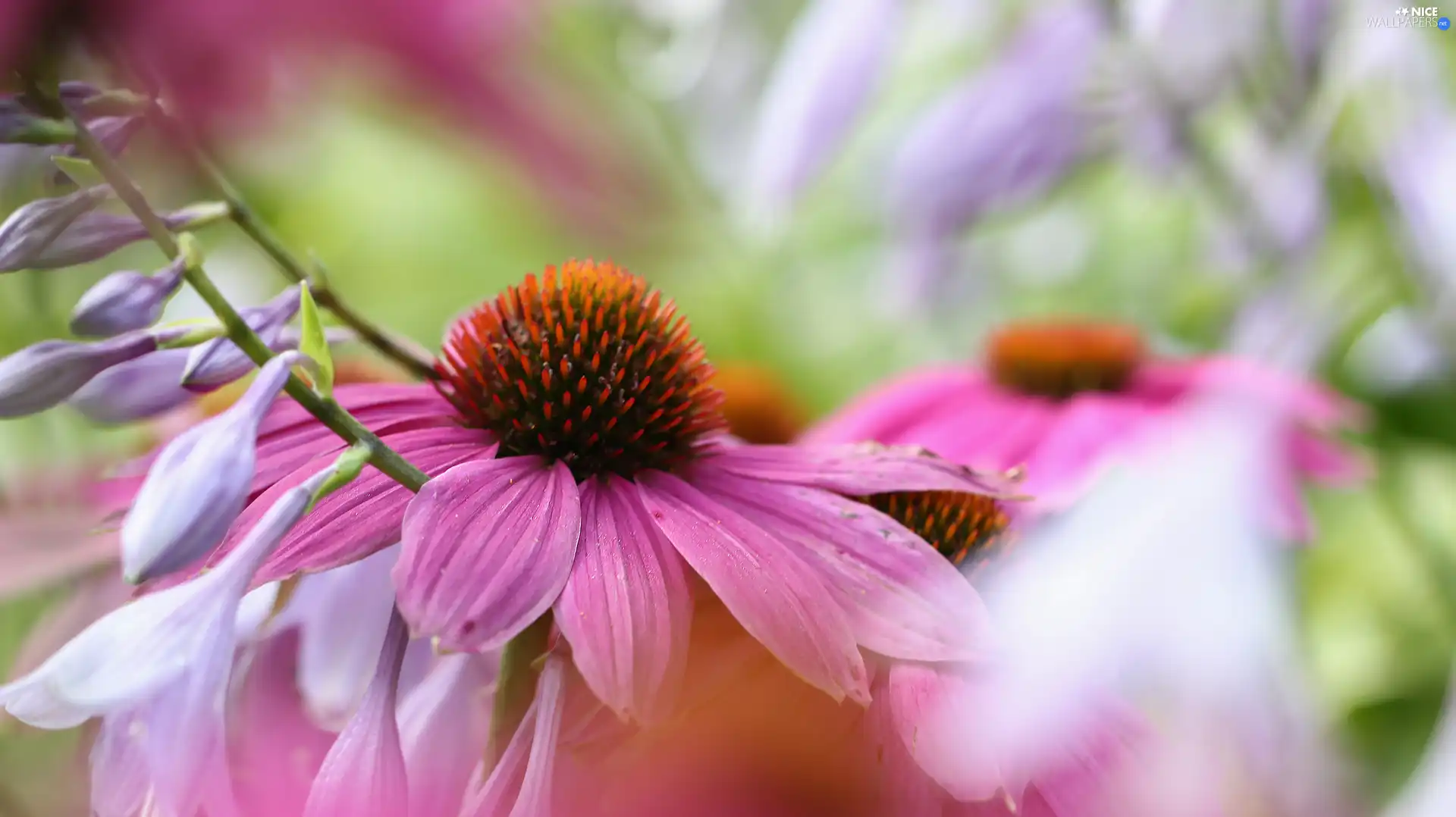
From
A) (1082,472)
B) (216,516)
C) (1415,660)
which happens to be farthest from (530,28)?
(1415,660)

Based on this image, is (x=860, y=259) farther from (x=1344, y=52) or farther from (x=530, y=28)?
(x=530, y=28)

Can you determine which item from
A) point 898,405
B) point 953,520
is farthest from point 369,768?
point 898,405

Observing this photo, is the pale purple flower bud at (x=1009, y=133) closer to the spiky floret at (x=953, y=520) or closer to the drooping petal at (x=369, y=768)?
the spiky floret at (x=953, y=520)

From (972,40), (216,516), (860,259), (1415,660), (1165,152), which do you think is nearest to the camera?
(216,516)

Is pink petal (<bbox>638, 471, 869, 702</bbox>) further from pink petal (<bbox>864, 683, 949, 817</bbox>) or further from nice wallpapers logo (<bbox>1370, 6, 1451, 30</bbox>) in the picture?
nice wallpapers logo (<bbox>1370, 6, 1451, 30</bbox>)

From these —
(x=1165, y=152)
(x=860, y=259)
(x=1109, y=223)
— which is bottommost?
(x=860, y=259)

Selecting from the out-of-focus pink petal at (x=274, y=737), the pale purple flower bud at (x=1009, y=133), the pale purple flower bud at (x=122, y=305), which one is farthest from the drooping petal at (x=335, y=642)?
the pale purple flower bud at (x=1009, y=133)
